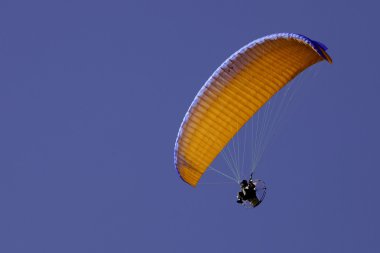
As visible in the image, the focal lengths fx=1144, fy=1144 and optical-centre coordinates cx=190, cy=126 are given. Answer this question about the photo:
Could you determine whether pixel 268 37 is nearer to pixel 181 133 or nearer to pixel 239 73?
pixel 239 73

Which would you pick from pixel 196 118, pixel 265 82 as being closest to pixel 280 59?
pixel 265 82

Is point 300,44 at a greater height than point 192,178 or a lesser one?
greater

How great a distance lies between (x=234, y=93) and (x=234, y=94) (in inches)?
1.7

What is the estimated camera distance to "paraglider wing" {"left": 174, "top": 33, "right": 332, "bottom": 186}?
36094mm

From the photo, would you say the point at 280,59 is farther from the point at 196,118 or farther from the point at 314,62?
the point at 196,118

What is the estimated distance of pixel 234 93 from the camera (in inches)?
1452

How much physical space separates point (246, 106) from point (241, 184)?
258 cm

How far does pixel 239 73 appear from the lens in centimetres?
3641

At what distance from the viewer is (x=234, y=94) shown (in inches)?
1453

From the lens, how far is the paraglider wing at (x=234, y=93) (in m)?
36.1

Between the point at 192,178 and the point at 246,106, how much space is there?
3308 mm

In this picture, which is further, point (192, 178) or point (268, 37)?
point (192, 178)

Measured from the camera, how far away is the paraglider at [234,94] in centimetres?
3612

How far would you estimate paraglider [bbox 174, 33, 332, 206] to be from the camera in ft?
119
